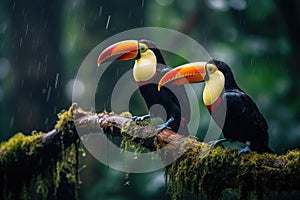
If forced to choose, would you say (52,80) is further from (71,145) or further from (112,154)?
(71,145)

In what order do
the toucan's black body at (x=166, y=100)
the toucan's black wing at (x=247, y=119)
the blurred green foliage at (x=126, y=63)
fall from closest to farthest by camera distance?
the toucan's black wing at (x=247, y=119) → the toucan's black body at (x=166, y=100) → the blurred green foliage at (x=126, y=63)

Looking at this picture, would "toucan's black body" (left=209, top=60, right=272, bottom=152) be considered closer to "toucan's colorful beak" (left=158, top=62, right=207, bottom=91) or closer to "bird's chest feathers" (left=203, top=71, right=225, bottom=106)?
"bird's chest feathers" (left=203, top=71, right=225, bottom=106)

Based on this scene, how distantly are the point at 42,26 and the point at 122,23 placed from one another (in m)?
1.26

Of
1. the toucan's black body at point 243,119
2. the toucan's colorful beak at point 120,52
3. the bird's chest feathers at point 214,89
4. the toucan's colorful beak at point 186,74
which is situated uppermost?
the toucan's colorful beak at point 120,52

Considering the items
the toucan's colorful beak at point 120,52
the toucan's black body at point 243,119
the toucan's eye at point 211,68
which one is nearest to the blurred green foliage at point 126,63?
the toucan's colorful beak at point 120,52

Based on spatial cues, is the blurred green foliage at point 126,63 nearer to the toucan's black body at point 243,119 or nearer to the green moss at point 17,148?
the green moss at point 17,148

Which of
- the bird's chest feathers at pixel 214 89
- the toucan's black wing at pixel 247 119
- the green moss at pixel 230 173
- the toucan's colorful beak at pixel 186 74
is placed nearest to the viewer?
the green moss at pixel 230 173

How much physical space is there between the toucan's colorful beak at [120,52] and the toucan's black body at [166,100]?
101mm

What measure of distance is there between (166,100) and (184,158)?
2.54 feet

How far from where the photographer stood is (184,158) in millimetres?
2861

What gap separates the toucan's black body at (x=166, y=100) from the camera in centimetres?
356

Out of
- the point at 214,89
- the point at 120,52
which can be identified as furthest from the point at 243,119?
the point at 120,52

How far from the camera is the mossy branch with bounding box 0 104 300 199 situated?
8.46ft

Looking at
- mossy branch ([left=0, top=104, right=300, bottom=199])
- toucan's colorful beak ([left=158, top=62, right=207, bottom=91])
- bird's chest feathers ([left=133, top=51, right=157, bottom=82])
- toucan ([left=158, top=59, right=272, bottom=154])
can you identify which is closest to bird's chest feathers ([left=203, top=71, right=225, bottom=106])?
toucan ([left=158, top=59, right=272, bottom=154])
